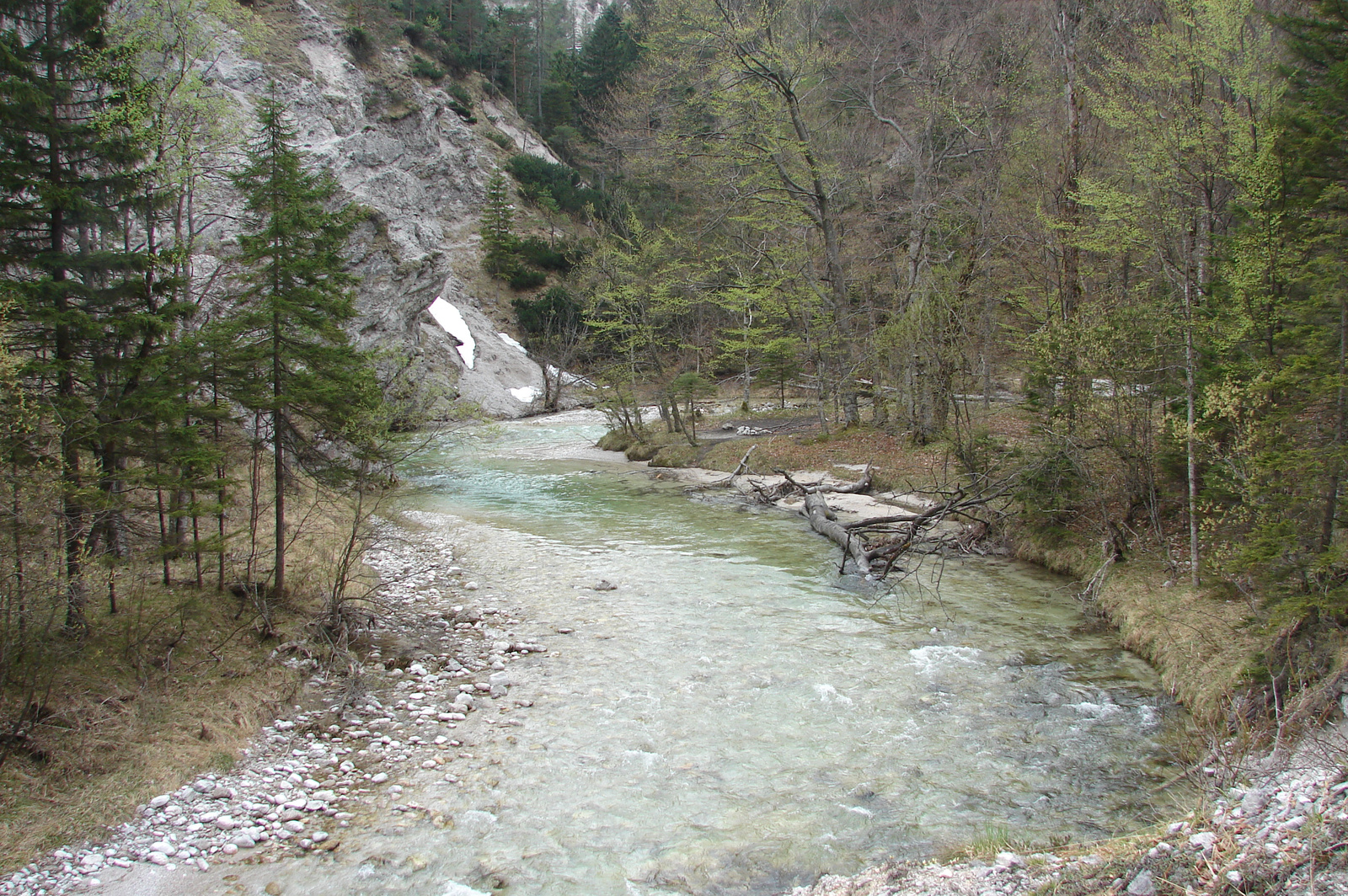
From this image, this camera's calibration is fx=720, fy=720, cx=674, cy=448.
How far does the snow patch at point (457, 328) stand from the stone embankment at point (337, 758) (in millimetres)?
30177

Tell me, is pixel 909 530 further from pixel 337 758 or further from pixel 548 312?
pixel 548 312

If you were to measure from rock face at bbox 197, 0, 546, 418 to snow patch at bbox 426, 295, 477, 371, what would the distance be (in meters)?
0.35

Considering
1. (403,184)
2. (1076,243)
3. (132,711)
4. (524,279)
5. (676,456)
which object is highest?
(403,184)

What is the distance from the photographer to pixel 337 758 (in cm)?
586

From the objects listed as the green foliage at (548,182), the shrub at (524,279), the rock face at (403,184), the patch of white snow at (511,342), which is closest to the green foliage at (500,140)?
the rock face at (403,184)

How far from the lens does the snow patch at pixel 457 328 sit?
1494 inches

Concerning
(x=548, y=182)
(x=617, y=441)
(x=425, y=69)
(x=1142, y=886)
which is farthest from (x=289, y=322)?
(x=425, y=69)

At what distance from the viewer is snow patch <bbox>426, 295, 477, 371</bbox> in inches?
1494

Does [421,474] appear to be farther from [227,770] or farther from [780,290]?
[227,770]

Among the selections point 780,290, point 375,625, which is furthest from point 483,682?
point 780,290

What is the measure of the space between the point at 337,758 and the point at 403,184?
4642 centimetres

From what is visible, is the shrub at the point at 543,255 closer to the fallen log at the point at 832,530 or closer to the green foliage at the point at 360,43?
the green foliage at the point at 360,43

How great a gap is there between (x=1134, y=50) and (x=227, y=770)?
16763mm

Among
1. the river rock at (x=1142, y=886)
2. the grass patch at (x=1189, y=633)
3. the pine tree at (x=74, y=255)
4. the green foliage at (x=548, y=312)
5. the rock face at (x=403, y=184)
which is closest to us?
the river rock at (x=1142, y=886)
